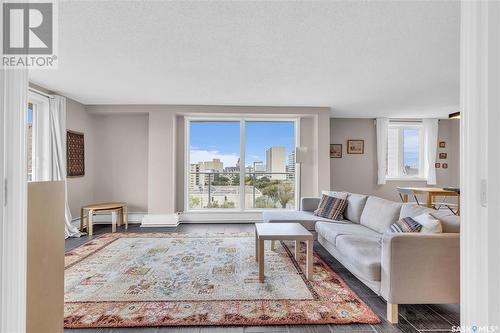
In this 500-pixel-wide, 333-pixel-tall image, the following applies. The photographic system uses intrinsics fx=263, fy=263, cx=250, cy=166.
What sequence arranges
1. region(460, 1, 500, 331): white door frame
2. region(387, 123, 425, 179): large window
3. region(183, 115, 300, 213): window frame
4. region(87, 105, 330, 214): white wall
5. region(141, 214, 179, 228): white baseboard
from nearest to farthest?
region(460, 1, 500, 331): white door frame
region(141, 214, 179, 228): white baseboard
region(87, 105, 330, 214): white wall
region(183, 115, 300, 213): window frame
region(387, 123, 425, 179): large window

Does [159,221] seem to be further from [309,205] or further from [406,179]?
[406,179]

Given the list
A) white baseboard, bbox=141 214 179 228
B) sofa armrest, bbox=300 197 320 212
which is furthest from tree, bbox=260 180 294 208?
white baseboard, bbox=141 214 179 228

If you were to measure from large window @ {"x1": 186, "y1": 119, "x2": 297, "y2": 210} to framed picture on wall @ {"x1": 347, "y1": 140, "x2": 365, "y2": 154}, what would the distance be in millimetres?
1611

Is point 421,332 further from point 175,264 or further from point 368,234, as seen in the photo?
point 175,264

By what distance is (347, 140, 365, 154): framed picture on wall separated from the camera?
21.9ft

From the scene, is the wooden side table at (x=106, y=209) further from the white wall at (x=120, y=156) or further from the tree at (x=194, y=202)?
the tree at (x=194, y=202)

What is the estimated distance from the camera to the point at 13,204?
0.93 metres

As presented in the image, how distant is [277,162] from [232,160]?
1.04 metres

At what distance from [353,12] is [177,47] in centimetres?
175

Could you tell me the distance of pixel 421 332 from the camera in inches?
77.4

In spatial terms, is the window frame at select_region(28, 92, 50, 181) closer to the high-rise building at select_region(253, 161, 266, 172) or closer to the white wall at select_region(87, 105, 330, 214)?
the white wall at select_region(87, 105, 330, 214)

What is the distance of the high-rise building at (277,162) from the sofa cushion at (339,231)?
2457 mm
